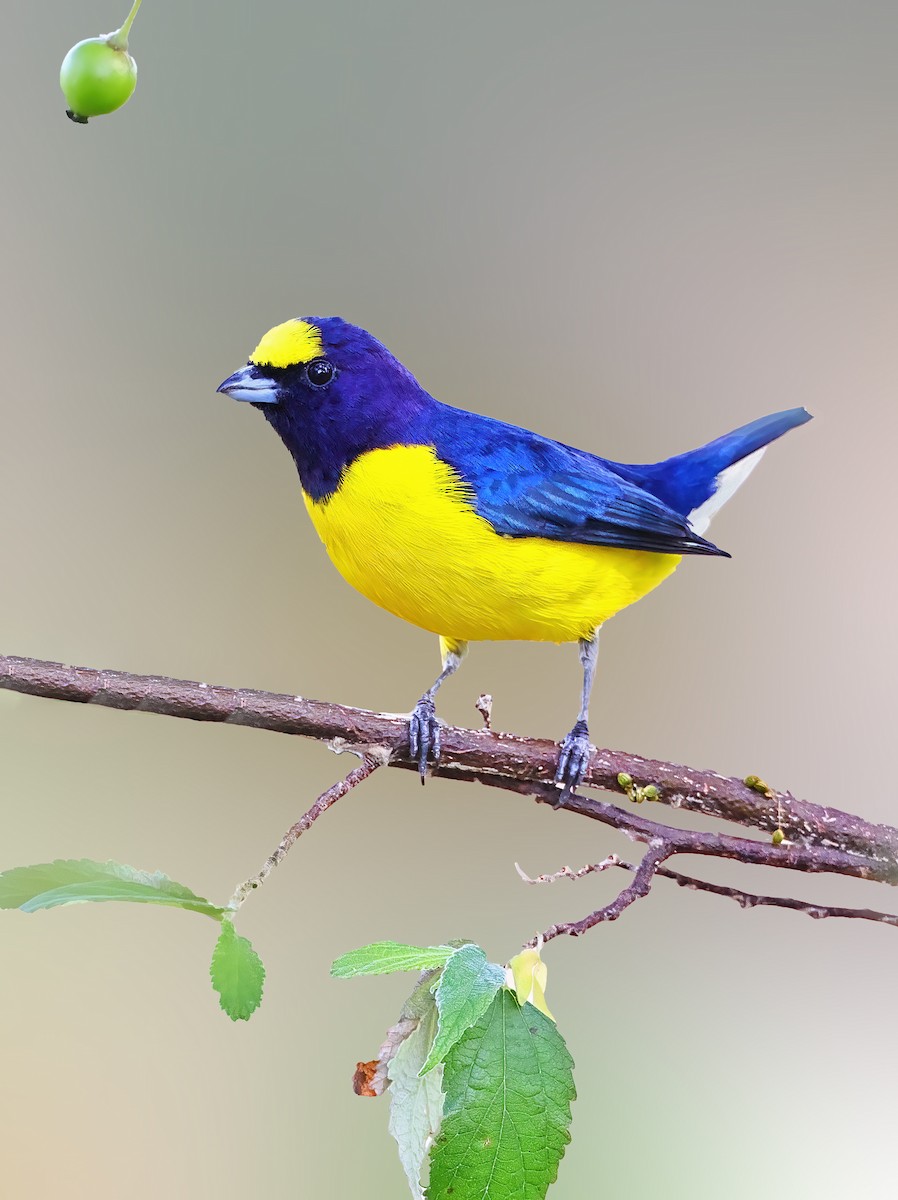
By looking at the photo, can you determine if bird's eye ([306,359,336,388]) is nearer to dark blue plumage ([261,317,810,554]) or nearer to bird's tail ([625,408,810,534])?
dark blue plumage ([261,317,810,554])

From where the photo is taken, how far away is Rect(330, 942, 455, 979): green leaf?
0.37 meters

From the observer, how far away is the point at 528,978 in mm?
396

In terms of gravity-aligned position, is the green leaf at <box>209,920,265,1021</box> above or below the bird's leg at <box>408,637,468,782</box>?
below

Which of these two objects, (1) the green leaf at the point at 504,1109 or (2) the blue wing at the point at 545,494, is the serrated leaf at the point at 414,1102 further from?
(2) the blue wing at the point at 545,494

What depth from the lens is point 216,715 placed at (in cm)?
49

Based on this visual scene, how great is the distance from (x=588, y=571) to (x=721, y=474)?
0.16 metres

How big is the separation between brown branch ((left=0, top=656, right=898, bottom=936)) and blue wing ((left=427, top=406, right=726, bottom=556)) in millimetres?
156

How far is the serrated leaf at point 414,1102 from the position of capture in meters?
0.39

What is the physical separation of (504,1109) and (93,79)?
0.40 meters

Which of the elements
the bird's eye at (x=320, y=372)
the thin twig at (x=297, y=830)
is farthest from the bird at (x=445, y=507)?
the thin twig at (x=297, y=830)

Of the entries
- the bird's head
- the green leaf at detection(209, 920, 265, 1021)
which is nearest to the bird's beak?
the bird's head

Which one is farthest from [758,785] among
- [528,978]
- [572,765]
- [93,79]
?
[93,79]

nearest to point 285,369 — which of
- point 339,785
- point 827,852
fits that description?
point 339,785

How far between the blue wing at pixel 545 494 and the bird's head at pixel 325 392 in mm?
38
